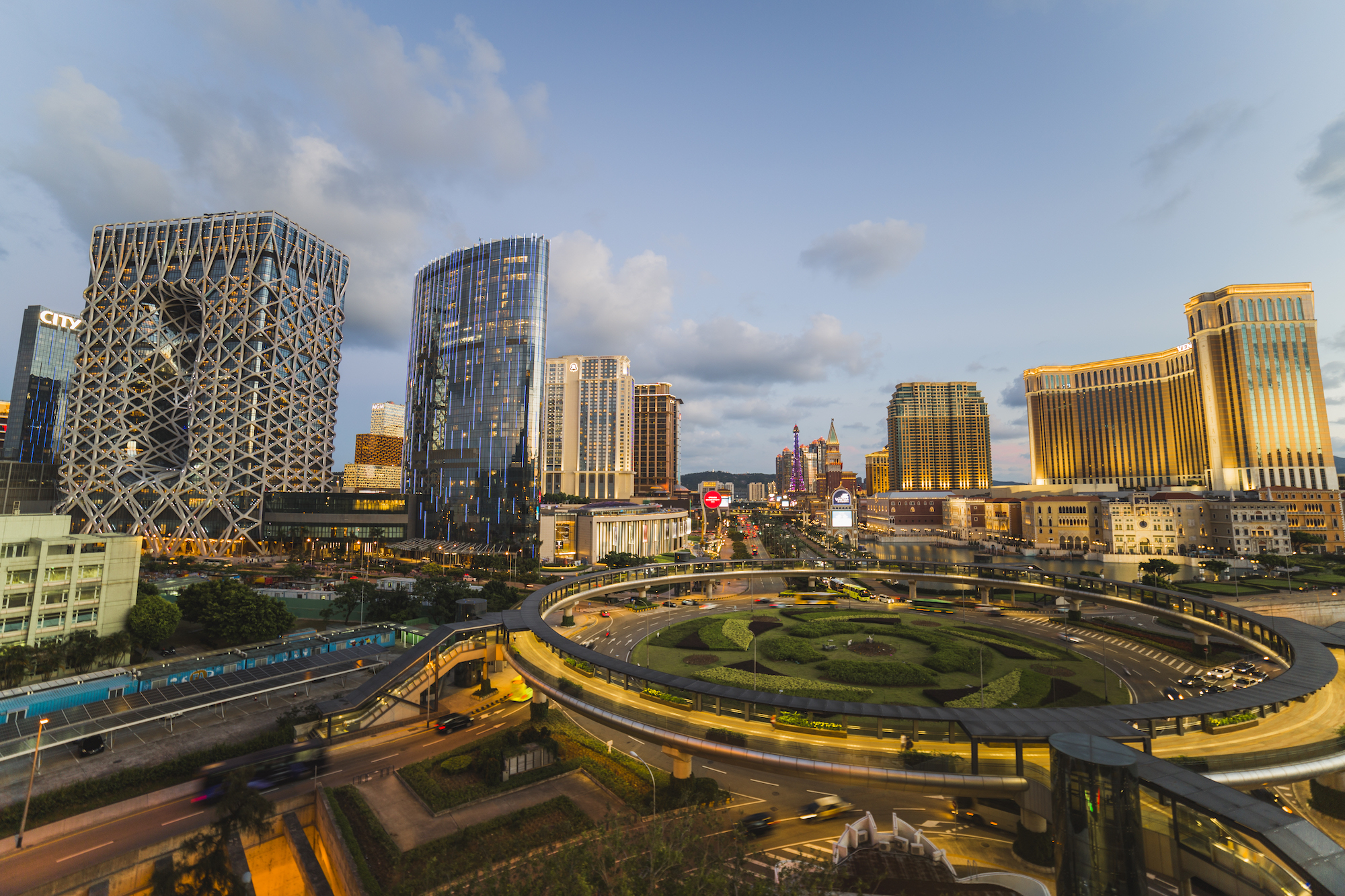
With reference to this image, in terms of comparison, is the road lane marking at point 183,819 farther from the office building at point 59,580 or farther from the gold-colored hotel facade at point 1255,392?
the gold-colored hotel facade at point 1255,392

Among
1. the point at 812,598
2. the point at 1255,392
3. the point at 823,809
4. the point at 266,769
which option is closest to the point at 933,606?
the point at 812,598

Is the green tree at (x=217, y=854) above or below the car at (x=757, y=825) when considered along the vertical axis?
above

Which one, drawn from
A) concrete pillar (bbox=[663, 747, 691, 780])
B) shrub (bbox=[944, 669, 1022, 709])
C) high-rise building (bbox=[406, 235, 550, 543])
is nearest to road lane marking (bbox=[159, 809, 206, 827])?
concrete pillar (bbox=[663, 747, 691, 780])

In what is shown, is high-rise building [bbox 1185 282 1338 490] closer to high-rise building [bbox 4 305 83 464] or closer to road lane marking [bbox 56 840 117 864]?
road lane marking [bbox 56 840 117 864]

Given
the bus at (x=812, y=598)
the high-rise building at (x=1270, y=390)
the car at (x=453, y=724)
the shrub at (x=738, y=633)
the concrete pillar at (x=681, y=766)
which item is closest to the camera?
the concrete pillar at (x=681, y=766)

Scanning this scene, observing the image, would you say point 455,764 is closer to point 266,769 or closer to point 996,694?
point 266,769

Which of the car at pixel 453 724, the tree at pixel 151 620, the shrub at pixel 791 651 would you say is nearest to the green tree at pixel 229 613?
the tree at pixel 151 620

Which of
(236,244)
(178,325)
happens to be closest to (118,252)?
(178,325)
